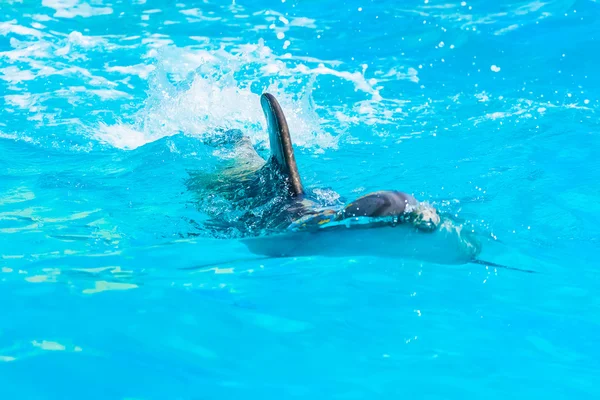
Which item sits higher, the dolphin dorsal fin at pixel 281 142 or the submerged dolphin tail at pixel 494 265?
the dolphin dorsal fin at pixel 281 142

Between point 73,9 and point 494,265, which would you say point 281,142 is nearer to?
point 494,265

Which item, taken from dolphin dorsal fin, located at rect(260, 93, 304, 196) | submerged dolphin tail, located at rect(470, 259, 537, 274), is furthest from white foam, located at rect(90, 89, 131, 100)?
submerged dolphin tail, located at rect(470, 259, 537, 274)

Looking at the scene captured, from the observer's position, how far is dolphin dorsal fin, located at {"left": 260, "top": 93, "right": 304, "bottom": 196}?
585 centimetres

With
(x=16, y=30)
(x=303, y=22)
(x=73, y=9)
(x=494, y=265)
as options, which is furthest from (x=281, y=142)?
(x=73, y=9)

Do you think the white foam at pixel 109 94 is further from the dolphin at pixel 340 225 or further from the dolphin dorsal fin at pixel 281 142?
the dolphin dorsal fin at pixel 281 142

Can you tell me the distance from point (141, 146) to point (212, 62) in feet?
12.0

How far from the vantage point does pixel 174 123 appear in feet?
31.3

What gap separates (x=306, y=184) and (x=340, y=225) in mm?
2550

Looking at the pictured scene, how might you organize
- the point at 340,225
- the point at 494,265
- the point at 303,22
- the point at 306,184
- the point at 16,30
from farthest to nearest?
1. the point at 303,22
2. the point at 16,30
3. the point at 306,184
4. the point at 494,265
5. the point at 340,225

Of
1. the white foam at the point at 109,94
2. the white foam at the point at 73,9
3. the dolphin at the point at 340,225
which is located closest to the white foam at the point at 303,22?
the white foam at the point at 73,9

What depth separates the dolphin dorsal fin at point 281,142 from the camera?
5852 millimetres

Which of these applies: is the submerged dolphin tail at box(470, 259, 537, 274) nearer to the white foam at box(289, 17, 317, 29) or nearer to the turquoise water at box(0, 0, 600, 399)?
the turquoise water at box(0, 0, 600, 399)

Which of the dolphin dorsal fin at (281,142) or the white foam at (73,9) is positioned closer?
the dolphin dorsal fin at (281,142)

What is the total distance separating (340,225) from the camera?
202 inches
